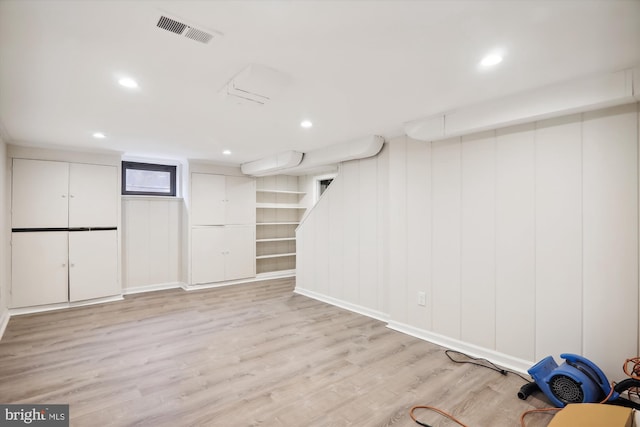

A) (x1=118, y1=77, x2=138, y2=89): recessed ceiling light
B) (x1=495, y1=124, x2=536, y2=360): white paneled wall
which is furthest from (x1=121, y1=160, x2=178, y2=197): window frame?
(x1=495, y1=124, x2=536, y2=360): white paneled wall

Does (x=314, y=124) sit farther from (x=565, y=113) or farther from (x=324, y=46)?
(x=565, y=113)

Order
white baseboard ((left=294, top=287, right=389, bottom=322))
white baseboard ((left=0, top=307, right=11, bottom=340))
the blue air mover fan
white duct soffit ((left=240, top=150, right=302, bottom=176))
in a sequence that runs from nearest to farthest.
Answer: the blue air mover fan < white baseboard ((left=0, top=307, right=11, bottom=340)) < white baseboard ((left=294, top=287, right=389, bottom=322)) < white duct soffit ((left=240, top=150, right=302, bottom=176))

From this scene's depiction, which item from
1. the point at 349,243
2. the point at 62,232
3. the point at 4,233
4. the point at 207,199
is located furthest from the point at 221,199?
the point at 4,233

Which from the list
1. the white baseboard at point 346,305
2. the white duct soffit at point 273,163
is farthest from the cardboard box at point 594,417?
the white duct soffit at point 273,163

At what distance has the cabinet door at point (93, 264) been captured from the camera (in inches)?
177

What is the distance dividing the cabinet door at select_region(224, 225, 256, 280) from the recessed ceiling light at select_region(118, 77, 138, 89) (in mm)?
3874

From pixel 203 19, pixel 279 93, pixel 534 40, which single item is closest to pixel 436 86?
pixel 534 40

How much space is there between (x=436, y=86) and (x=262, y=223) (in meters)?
4.88

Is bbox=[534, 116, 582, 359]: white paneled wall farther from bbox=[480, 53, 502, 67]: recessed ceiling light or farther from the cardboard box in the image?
bbox=[480, 53, 502, 67]: recessed ceiling light

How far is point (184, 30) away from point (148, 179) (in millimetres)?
4744

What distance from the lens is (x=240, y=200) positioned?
6.15m

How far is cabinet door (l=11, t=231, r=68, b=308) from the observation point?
4125 millimetres

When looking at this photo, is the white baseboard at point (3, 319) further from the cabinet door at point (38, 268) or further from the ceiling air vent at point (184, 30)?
the ceiling air vent at point (184, 30)

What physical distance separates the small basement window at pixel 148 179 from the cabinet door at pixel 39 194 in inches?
37.9
